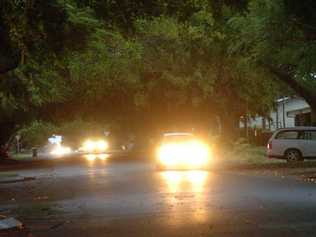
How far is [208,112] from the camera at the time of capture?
57594 millimetres

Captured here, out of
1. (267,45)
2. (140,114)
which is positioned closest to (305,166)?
(267,45)

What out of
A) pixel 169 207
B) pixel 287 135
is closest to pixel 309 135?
pixel 287 135

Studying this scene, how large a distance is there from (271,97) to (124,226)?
38181 mm

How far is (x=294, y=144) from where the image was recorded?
36.0 m

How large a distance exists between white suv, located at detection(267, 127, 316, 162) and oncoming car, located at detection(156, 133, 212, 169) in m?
3.86

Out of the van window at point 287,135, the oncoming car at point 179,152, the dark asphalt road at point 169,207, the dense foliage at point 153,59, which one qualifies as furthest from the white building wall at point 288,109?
the dark asphalt road at point 169,207

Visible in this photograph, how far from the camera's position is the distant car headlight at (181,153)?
1380 inches

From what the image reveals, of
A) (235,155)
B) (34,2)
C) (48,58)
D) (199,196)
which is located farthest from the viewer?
(235,155)

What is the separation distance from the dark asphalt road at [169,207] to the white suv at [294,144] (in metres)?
11.6

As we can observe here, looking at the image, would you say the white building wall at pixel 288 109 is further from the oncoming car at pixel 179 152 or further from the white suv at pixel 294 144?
the oncoming car at pixel 179 152

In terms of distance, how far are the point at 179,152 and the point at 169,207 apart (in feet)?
65.9

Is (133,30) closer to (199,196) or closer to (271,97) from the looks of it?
(199,196)

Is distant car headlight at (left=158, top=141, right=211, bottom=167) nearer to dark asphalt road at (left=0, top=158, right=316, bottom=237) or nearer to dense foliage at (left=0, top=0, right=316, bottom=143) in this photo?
dense foliage at (left=0, top=0, right=316, bottom=143)

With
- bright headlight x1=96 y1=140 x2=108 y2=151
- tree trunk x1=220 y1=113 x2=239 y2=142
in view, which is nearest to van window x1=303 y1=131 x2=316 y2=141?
tree trunk x1=220 y1=113 x2=239 y2=142
